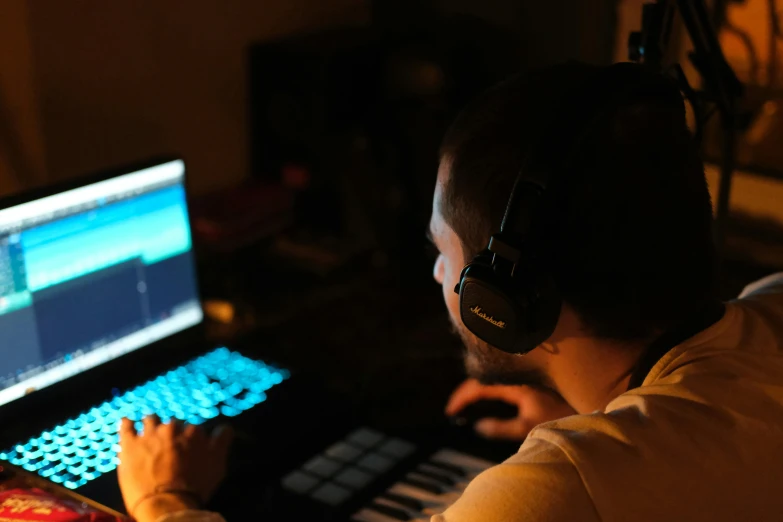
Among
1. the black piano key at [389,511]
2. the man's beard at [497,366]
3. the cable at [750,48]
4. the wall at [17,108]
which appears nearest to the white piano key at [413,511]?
the black piano key at [389,511]

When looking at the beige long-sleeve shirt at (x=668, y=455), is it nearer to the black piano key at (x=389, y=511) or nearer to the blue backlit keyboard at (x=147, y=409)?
the black piano key at (x=389, y=511)

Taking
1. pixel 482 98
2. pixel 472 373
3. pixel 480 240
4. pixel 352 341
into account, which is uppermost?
pixel 482 98

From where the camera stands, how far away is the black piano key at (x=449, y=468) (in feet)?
3.69

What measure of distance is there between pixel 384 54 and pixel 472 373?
36.3 inches

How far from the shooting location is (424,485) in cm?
110

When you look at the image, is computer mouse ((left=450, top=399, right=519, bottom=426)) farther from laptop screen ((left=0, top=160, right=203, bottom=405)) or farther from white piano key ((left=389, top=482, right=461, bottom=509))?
laptop screen ((left=0, top=160, right=203, bottom=405))

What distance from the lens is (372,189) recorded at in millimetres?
1677

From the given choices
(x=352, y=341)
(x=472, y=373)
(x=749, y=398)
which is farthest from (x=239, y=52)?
(x=749, y=398)

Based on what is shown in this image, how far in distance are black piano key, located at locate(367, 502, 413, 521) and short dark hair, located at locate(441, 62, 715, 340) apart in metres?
0.36

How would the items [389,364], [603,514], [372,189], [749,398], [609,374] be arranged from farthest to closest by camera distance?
[372,189], [389,364], [609,374], [749,398], [603,514]

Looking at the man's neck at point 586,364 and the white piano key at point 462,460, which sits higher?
the man's neck at point 586,364

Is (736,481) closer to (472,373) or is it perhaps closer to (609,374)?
(609,374)

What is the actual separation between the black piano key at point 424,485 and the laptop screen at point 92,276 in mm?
453

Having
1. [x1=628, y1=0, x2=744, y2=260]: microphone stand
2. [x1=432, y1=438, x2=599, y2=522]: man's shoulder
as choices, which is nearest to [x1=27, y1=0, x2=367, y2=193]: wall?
[x1=628, y1=0, x2=744, y2=260]: microphone stand
